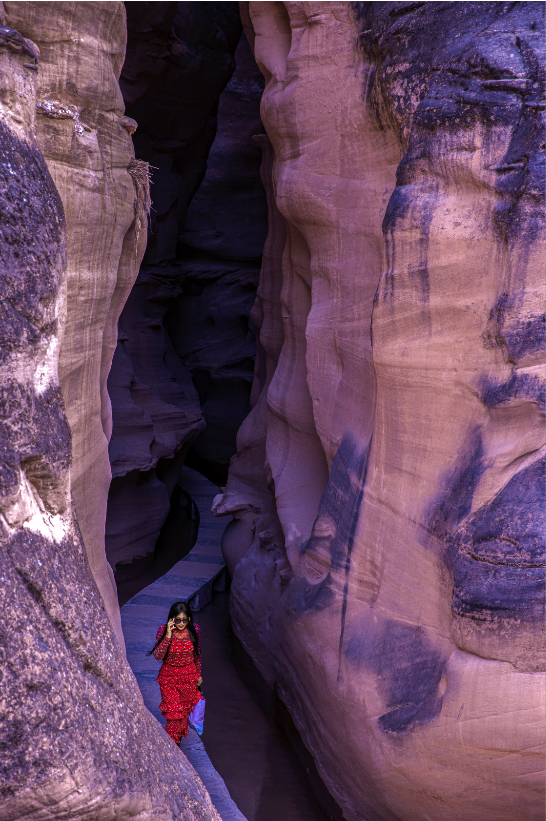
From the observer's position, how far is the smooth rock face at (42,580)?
2166 millimetres

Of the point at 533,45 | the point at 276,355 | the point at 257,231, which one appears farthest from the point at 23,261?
the point at 257,231

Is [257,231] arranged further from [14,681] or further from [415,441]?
[14,681]

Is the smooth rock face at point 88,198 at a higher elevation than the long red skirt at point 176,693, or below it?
higher

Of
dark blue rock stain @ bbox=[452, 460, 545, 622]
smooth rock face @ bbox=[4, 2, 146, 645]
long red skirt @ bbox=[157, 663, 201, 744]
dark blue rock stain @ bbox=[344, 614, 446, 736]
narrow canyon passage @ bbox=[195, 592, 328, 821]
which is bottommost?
narrow canyon passage @ bbox=[195, 592, 328, 821]

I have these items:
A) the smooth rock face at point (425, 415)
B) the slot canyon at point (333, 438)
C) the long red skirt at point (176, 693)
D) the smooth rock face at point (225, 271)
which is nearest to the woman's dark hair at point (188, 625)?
the long red skirt at point (176, 693)

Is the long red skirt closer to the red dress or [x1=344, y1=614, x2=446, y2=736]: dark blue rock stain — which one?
the red dress

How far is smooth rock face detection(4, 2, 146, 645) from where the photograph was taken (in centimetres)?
364

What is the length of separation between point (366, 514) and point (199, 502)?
20.7 ft

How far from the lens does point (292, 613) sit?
5340 mm

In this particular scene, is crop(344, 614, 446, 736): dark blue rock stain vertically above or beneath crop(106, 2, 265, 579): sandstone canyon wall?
beneath

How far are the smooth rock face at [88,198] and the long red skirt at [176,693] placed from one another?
1.65ft

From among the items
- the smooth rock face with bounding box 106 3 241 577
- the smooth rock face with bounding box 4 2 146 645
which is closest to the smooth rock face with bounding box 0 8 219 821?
the smooth rock face with bounding box 4 2 146 645

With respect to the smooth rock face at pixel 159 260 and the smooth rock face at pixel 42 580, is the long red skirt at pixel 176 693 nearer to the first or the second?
the smooth rock face at pixel 42 580

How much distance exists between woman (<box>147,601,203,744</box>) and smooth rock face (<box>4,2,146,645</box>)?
0.37 m
